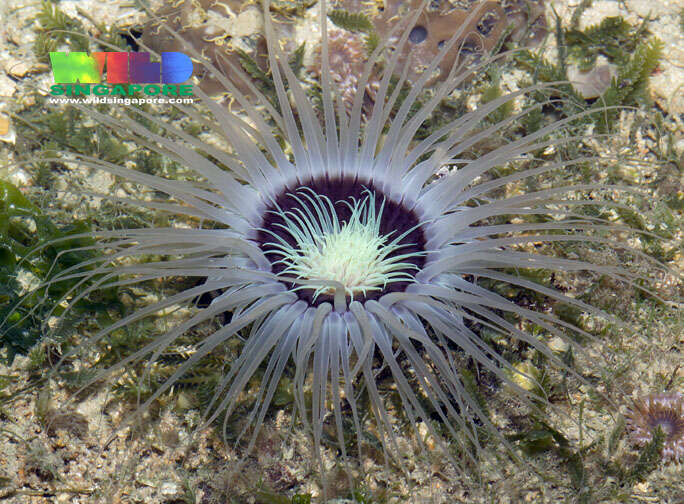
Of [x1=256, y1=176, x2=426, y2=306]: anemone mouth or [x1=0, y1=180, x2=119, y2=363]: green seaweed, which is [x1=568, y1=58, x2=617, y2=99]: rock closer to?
[x1=256, y1=176, x2=426, y2=306]: anemone mouth

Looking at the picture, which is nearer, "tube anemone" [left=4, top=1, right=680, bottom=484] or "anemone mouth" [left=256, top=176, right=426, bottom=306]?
"tube anemone" [left=4, top=1, right=680, bottom=484]

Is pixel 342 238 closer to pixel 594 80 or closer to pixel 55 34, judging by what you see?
pixel 594 80

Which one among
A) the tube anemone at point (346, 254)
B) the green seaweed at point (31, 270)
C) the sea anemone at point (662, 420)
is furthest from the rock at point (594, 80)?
the green seaweed at point (31, 270)

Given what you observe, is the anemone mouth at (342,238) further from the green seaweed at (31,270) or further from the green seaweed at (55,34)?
the green seaweed at (55,34)

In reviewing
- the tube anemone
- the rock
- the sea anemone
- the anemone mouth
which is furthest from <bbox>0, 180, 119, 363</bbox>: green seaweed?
the rock

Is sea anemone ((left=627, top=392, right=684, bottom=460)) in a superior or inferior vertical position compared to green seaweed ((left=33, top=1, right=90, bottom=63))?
inferior

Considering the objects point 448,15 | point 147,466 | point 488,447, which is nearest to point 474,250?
point 488,447

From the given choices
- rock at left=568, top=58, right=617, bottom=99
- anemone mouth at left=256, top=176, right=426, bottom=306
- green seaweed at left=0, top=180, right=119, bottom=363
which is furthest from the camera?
rock at left=568, top=58, right=617, bottom=99
